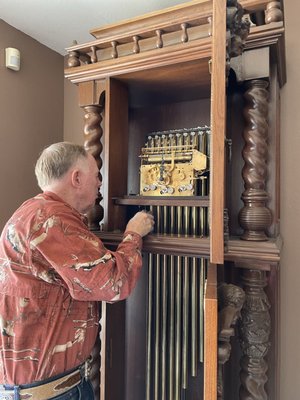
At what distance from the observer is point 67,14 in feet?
5.79

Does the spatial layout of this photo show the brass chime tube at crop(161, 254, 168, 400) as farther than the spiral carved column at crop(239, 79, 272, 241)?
Yes

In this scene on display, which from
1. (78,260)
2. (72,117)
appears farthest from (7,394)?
(72,117)

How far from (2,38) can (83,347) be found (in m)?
1.71

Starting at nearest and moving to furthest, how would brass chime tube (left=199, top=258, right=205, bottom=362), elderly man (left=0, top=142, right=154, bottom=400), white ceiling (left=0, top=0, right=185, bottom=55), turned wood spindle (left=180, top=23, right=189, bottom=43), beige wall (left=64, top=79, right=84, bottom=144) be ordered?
elderly man (left=0, top=142, right=154, bottom=400), turned wood spindle (left=180, top=23, right=189, bottom=43), brass chime tube (left=199, top=258, right=205, bottom=362), white ceiling (left=0, top=0, right=185, bottom=55), beige wall (left=64, top=79, right=84, bottom=144)

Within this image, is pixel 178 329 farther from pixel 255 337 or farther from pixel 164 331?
pixel 255 337

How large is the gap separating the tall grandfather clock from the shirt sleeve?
11.2 inches

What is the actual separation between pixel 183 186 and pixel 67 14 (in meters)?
1.18

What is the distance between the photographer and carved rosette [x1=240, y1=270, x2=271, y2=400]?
109cm

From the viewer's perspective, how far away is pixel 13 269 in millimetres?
938

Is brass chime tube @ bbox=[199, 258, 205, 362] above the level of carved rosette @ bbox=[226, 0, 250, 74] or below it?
below

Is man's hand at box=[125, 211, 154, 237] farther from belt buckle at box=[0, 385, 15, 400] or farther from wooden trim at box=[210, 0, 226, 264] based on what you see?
belt buckle at box=[0, 385, 15, 400]

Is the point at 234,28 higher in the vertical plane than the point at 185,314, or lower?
higher

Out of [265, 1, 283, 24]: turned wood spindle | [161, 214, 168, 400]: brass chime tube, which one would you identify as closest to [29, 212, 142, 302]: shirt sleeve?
[161, 214, 168, 400]: brass chime tube

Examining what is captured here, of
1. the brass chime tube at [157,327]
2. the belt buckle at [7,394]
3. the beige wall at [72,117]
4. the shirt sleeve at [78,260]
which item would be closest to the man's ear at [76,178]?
the shirt sleeve at [78,260]
